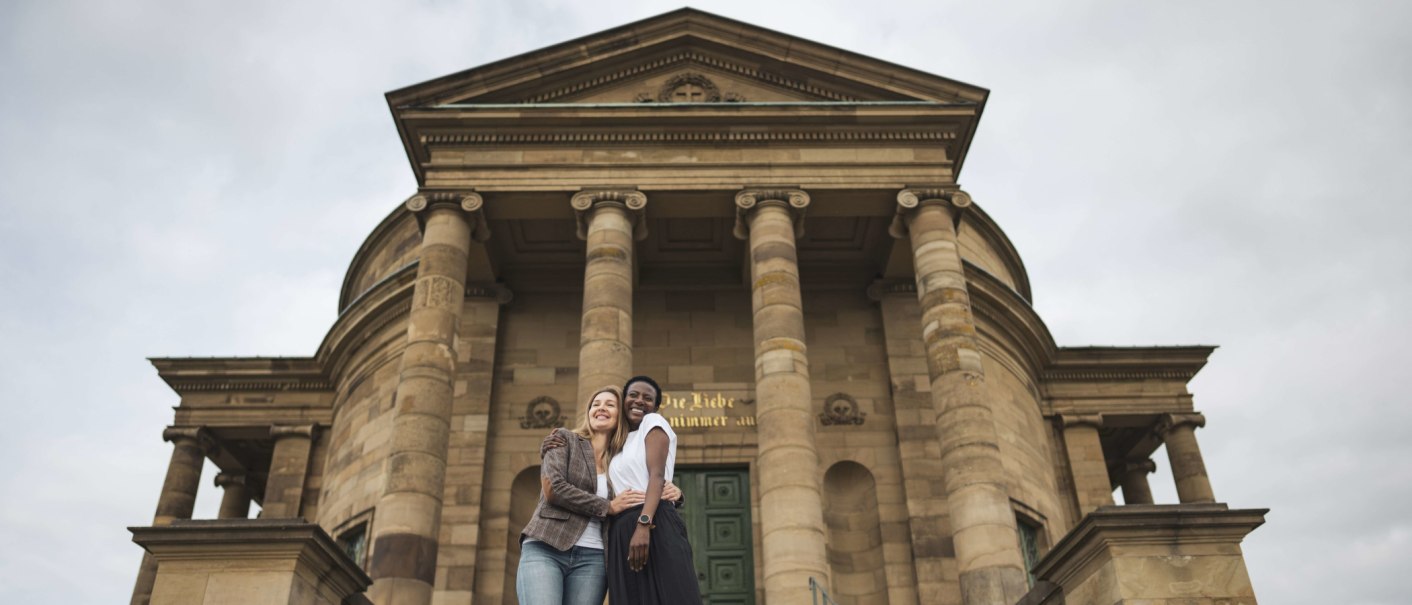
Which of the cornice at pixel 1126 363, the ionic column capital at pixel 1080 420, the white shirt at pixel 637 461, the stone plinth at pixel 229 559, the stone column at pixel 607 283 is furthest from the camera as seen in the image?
the cornice at pixel 1126 363

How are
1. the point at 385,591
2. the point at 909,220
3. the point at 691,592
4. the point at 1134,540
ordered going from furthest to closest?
the point at 909,220, the point at 385,591, the point at 1134,540, the point at 691,592

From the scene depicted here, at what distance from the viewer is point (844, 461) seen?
2062 cm

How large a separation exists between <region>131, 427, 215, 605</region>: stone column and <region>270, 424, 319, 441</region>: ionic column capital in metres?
2.47

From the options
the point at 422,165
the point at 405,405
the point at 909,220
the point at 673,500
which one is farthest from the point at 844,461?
the point at 673,500

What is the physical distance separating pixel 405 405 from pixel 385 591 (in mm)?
3188

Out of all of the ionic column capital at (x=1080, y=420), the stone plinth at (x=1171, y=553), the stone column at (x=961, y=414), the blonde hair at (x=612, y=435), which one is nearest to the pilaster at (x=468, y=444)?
the stone column at (x=961, y=414)

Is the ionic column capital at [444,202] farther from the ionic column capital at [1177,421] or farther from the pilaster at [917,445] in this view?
the ionic column capital at [1177,421]

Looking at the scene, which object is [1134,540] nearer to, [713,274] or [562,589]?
[562,589]

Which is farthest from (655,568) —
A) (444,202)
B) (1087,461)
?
(1087,461)

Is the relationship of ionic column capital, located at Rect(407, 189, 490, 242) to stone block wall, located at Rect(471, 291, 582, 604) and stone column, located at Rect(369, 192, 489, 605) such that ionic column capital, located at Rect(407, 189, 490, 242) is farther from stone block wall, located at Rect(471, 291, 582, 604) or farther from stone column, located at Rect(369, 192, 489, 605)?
stone block wall, located at Rect(471, 291, 582, 604)

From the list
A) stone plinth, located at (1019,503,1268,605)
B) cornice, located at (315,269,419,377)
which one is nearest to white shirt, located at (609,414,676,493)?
stone plinth, located at (1019,503,1268,605)

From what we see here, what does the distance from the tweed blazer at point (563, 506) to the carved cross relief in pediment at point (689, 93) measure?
1632cm

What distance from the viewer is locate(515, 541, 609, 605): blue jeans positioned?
498 centimetres

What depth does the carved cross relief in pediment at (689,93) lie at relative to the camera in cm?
2098
